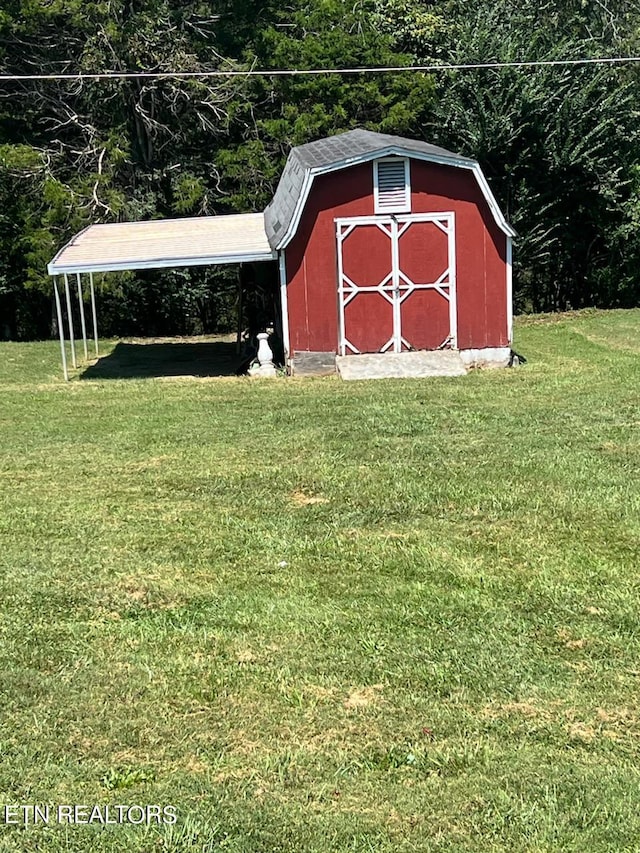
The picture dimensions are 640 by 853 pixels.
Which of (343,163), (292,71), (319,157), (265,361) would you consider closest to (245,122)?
(292,71)

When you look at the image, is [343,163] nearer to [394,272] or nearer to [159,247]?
[394,272]

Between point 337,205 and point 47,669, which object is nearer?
point 47,669

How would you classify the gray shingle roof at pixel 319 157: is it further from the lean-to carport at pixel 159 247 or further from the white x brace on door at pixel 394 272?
the white x brace on door at pixel 394 272

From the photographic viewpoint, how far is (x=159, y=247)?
14.2m

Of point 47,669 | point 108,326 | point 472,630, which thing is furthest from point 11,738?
point 108,326

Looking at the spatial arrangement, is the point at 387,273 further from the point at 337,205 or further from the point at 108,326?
the point at 108,326

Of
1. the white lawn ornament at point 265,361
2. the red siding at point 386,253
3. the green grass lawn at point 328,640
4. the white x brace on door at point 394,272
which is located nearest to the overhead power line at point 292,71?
the red siding at point 386,253

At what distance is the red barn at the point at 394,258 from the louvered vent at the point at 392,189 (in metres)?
0.01

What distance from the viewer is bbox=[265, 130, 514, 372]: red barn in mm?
13344

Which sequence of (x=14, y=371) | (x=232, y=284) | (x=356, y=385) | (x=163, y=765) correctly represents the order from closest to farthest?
1. (x=163, y=765)
2. (x=356, y=385)
3. (x=14, y=371)
4. (x=232, y=284)

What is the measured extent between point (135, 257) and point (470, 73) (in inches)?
385

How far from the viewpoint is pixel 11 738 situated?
3.60 meters

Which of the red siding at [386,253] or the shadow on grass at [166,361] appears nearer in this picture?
the red siding at [386,253]

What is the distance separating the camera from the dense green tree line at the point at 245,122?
18.9 meters
